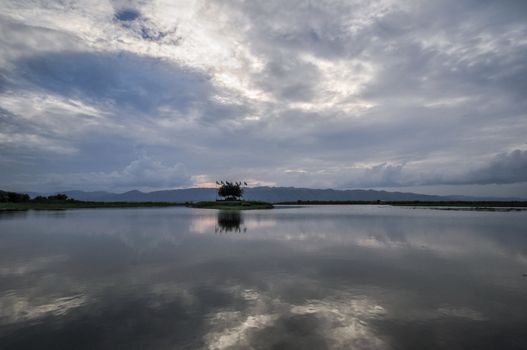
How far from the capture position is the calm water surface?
12.1 meters

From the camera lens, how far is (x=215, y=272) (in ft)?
74.5

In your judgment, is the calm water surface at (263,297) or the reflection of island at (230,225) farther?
the reflection of island at (230,225)

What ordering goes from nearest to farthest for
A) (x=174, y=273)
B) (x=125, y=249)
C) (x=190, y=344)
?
(x=190, y=344) < (x=174, y=273) < (x=125, y=249)

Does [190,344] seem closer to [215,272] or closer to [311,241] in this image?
[215,272]

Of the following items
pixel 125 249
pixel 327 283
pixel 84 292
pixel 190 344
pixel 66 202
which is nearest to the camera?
pixel 190 344

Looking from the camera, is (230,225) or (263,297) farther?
(230,225)

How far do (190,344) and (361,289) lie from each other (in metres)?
11.7

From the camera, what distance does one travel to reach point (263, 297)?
17000mm

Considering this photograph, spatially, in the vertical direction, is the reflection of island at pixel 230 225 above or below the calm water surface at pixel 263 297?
above

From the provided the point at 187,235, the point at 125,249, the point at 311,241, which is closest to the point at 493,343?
the point at 311,241

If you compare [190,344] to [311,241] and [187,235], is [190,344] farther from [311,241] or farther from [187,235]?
[187,235]

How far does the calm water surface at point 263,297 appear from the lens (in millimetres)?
12070

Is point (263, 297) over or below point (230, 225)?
below

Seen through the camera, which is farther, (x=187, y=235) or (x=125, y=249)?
(x=187, y=235)
